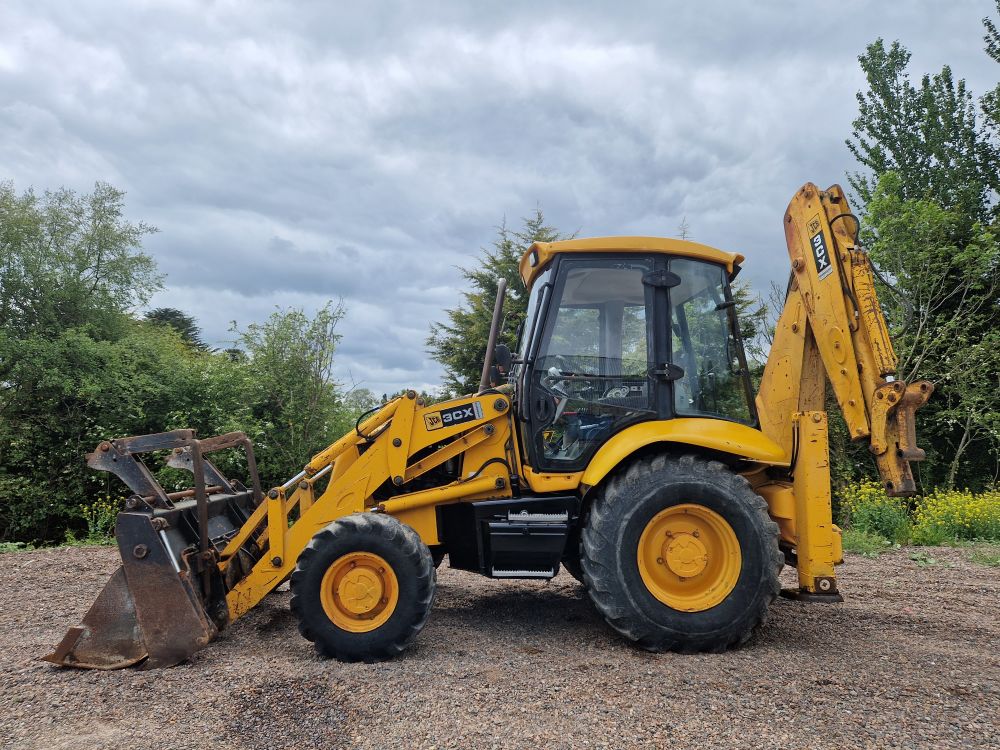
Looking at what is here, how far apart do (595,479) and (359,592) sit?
61.3 inches

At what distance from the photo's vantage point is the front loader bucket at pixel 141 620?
13.3 ft

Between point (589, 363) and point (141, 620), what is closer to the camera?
point (141, 620)

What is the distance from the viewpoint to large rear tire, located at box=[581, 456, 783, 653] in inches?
166

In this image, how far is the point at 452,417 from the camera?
4.74 meters

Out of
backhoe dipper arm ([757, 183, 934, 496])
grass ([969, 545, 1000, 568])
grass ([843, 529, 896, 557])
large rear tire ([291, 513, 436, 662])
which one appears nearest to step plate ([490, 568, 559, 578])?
large rear tire ([291, 513, 436, 662])

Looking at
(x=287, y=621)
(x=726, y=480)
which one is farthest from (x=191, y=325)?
(x=726, y=480)

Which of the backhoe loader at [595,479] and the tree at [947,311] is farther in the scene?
the tree at [947,311]

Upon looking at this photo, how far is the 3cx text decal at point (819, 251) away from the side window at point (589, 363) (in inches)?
45.2

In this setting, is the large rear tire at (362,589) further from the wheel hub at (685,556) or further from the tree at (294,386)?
the tree at (294,386)

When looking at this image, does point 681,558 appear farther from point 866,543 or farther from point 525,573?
point 866,543

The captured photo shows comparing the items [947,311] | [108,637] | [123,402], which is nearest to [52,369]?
[123,402]

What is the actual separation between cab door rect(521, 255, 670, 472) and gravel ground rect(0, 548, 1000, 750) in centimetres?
130

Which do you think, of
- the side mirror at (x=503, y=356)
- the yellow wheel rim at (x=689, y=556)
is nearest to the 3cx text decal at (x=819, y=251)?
the yellow wheel rim at (x=689, y=556)

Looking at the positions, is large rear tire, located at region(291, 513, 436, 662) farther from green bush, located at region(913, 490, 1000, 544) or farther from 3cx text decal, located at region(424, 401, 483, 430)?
green bush, located at region(913, 490, 1000, 544)
